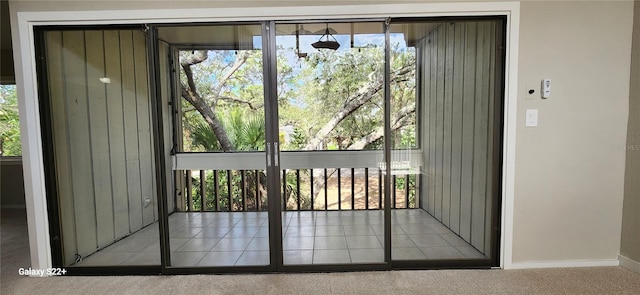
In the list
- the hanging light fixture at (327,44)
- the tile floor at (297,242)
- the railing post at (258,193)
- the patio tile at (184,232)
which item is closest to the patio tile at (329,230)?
the tile floor at (297,242)

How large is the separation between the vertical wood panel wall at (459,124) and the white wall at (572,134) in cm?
25

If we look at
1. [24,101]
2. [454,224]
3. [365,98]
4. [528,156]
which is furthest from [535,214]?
[24,101]

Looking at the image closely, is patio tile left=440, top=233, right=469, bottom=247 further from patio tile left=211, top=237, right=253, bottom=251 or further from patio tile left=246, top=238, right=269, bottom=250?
patio tile left=211, top=237, right=253, bottom=251

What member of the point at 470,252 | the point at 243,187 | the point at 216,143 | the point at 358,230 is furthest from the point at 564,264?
the point at 216,143

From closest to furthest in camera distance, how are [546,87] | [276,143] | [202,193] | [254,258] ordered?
1. [546,87]
2. [276,143]
3. [254,258]
4. [202,193]

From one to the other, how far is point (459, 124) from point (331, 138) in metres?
1.52

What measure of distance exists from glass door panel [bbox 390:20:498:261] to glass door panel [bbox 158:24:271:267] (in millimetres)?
1538

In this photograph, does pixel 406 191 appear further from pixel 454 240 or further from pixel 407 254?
pixel 407 254

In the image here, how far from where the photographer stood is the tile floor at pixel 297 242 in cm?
229

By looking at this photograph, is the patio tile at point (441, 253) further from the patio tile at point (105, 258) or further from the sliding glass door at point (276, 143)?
the patio tile at point (105, 258)

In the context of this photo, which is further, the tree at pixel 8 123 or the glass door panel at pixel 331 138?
the tree at pixel 8 123

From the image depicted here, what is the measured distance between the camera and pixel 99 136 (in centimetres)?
259

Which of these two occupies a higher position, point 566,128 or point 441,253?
point 566,128

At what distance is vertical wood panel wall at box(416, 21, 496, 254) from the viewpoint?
228 centimetres
